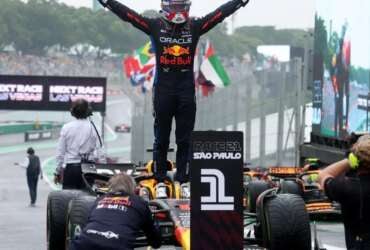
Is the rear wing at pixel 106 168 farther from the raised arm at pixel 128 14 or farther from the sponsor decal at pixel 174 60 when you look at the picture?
the raised arm at pixel 128 14

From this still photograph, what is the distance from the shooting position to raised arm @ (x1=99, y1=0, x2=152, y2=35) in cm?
1167

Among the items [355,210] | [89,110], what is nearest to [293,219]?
[355,210]

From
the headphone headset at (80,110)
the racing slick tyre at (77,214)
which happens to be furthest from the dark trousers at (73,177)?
the racing slick tyre at (77,214)

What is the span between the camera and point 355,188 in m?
8.23

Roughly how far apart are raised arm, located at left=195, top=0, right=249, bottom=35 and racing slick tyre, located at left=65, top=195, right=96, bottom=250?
2.20 meters

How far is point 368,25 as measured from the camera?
28328mm

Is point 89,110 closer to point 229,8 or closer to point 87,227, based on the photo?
point 229,8

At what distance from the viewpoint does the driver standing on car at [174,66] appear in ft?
38.4

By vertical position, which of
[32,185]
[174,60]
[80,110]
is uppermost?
[174,60]

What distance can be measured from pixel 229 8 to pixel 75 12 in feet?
248

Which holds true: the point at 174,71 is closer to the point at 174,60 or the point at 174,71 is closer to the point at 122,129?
the point at 174,60

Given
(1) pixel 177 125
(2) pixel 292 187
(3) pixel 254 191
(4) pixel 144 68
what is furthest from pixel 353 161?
(4) pixel 144 68

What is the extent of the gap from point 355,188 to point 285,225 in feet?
6.32

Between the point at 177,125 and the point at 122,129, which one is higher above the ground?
the point at 122,129
